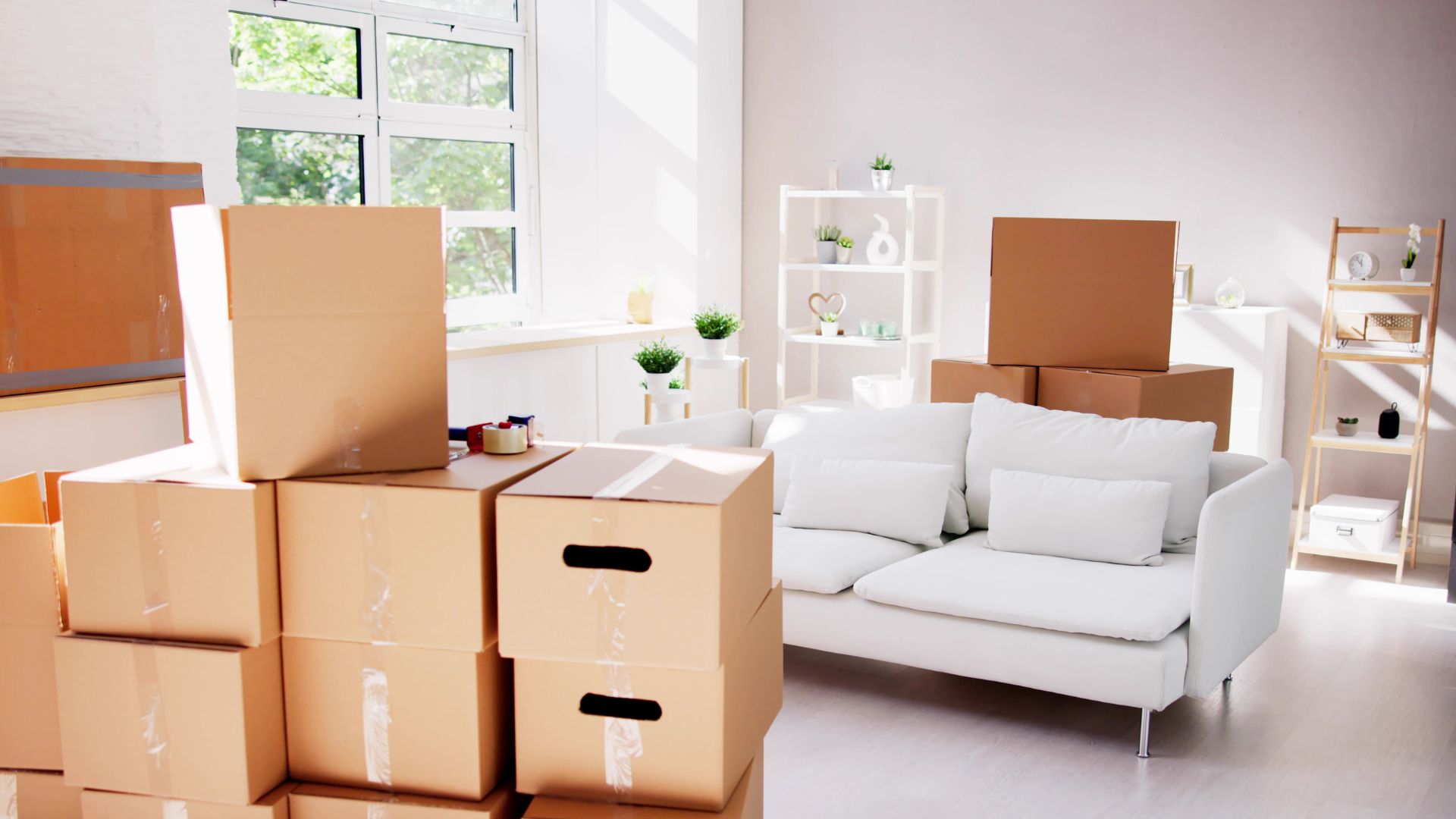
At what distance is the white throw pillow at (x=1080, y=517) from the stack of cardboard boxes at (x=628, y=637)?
191 cm

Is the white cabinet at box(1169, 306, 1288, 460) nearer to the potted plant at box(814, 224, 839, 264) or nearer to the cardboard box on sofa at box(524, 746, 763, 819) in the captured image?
the potted plant at box(814, 224, 839, 264)

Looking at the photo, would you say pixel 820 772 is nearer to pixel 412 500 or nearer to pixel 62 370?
pixel 412 500

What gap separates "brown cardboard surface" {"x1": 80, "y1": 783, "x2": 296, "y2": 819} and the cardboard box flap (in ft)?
1.90

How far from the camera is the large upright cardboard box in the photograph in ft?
5.61

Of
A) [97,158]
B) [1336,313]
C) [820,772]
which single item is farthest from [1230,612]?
[97,158]

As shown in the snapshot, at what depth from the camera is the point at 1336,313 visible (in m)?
4.84

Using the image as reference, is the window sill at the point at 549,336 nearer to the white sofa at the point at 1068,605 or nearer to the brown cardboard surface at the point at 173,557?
the white sofa at the point at 1068,605

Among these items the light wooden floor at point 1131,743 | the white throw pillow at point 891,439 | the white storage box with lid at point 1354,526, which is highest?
the white throw pillow at point 891,439

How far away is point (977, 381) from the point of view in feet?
13.1

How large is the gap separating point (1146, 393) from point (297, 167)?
360 centimetres

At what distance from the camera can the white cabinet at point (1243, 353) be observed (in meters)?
4.77

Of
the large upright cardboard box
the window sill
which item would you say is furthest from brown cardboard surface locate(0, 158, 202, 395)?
the large upright cardboard box

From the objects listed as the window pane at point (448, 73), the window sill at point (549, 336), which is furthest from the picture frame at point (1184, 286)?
the window pane at point (448, 73)

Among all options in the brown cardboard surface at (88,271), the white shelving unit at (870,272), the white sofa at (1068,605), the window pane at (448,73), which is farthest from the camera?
the white shelving unit at (870,272)
